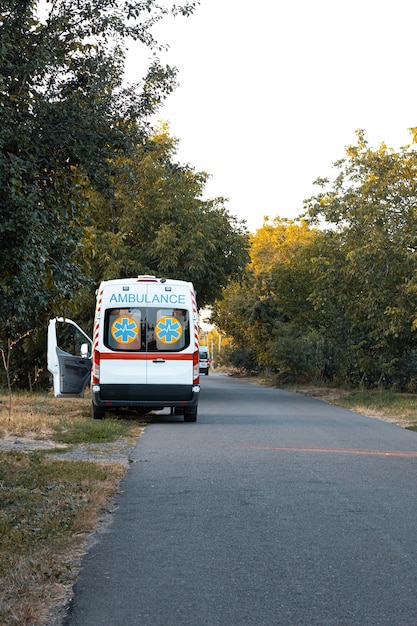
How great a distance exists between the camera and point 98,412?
18016 mm

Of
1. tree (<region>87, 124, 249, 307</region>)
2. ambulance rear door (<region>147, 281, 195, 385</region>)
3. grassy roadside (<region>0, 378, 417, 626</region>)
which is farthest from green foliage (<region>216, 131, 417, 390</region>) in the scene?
grassy roadside (<region>0, 378, 417, 626</region>)

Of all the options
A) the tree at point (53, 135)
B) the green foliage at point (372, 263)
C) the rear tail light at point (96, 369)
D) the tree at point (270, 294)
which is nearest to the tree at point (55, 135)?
the tree at point (53, 135)

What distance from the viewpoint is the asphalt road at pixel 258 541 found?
Result: 5.02m

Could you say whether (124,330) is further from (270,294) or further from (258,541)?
(270,294)

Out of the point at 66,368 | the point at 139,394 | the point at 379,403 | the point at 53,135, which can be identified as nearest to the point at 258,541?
the point at 53,135

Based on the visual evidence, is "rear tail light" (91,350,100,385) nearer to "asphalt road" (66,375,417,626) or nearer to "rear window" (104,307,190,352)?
"rear window" (104,307,190,352)

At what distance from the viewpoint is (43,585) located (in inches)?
213

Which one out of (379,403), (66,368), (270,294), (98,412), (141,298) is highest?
(270,294)

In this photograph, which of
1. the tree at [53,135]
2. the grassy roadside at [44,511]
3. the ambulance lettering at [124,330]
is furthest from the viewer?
the ambulance lettering at [124,330]

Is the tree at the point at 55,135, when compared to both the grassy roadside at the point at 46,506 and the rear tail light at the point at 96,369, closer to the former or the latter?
the grassy roadside at the point at 46,506

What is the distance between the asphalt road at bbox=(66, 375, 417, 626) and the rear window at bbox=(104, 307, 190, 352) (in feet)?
15.8

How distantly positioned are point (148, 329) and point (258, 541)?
37.2 feet

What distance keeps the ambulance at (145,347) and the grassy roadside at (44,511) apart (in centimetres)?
252

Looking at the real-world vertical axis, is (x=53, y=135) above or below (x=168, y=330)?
above
